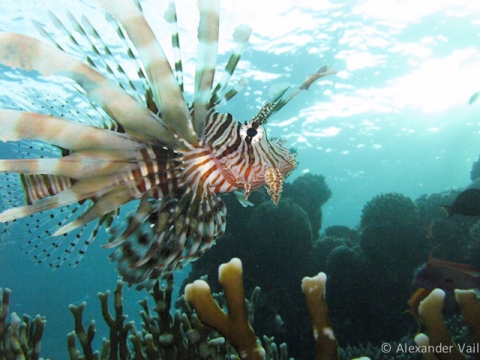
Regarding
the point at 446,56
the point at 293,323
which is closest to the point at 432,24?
the point at 446,56

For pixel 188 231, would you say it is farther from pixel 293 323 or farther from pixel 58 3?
pixel 58 3

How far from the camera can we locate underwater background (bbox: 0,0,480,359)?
24.5 feet

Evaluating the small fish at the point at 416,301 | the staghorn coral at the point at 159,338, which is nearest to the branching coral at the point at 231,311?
the staghorn coral at the point at 159,338

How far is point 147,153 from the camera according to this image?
2.04 m

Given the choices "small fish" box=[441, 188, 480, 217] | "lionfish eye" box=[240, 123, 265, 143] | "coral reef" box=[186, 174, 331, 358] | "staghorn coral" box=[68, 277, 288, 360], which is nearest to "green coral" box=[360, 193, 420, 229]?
"coral reef" box=[186, 174, 331, 358]

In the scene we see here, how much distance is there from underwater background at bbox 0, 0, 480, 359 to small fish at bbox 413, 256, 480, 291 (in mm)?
821

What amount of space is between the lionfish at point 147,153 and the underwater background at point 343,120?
1510 mm

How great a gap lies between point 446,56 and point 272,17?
10.6m

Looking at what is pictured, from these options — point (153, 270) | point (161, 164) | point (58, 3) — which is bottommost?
point (153, 270)

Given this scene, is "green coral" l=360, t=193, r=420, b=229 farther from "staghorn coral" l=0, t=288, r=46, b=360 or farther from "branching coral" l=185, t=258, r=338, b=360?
"staghorn coral" l=0, t=288, r=46, b=360

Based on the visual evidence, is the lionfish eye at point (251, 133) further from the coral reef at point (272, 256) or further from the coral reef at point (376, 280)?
the coral reef at point (376, 280)

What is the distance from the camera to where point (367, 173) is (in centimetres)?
3638

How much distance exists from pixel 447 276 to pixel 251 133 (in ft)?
13.3

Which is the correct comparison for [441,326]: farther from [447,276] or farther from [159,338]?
[447,276]
